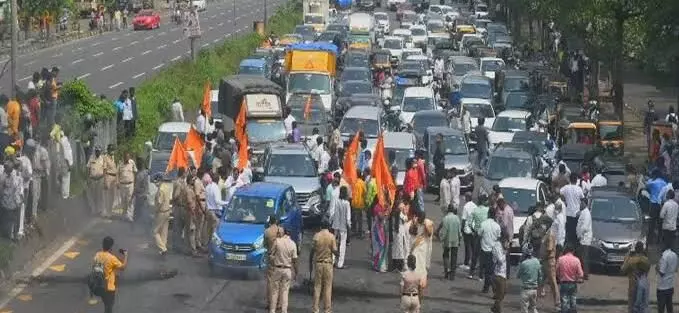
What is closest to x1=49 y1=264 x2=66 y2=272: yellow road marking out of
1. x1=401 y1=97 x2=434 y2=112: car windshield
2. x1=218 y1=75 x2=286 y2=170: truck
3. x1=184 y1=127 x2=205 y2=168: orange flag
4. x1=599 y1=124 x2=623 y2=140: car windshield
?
x1=184 y1=127 x2=205 y2=168: orange flag

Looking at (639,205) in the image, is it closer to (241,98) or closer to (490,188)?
(490,188)

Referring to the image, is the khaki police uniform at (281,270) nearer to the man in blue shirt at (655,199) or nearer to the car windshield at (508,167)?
the man in blue shirt at (655,199)

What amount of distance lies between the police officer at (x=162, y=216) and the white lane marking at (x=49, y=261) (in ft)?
6.01

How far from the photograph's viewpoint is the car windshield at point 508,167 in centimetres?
3603

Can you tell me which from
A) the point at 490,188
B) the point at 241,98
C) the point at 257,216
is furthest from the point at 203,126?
the point at 257,216

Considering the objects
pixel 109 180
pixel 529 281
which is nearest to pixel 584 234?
pixel 529 281

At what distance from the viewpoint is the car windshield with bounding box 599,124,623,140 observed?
43.8 m

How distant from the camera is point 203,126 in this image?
40.5m

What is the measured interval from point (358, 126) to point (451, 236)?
1520 cm

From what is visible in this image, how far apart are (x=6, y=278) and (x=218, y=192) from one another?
4.96 m

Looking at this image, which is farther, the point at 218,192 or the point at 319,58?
the point at 319,58

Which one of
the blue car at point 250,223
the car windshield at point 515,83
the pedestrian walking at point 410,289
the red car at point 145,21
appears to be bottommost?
the red car at point 145,21

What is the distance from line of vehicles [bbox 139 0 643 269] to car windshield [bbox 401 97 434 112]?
0.03 meters

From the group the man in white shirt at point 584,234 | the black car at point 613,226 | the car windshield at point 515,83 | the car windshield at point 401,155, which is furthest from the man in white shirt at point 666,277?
the car windshield at point 515,83
